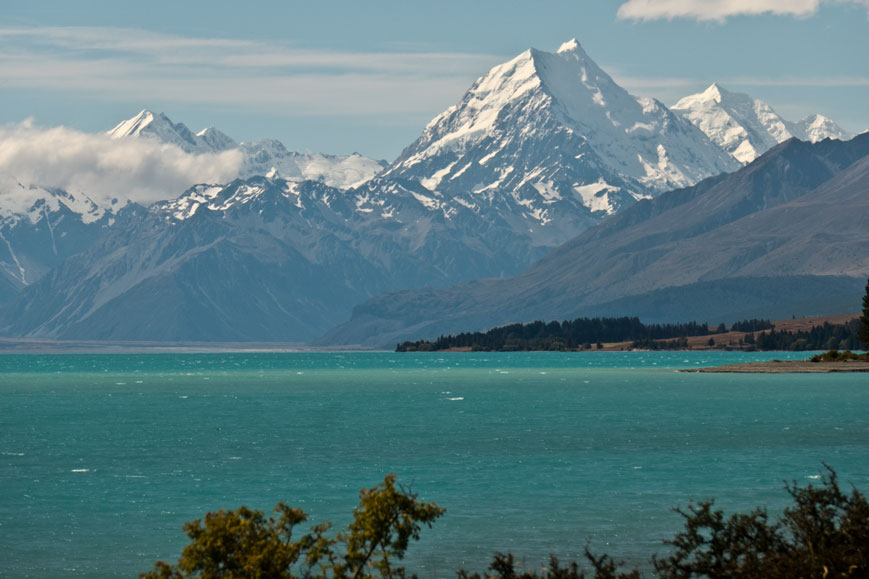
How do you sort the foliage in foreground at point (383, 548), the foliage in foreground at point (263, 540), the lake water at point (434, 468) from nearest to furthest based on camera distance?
1. the foliage in foreground at point (263, 540)
2. the foliage in foreground at point (383, 548)
3. the lake water at point (434, 468)

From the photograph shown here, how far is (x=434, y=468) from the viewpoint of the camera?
295 feet

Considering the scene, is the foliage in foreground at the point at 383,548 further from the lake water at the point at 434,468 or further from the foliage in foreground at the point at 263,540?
the lake water at the point at 434,468

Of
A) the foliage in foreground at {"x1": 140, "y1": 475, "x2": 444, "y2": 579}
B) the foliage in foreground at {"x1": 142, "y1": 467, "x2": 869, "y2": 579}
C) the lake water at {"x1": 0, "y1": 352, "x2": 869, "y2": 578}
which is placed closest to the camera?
the foliage in foreground at {"x1": 140, "y1": 475, "x2": 444, "y2": 579}

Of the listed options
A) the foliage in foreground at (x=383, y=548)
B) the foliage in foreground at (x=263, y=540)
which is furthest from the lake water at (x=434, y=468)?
the foliage in foreground at (x=263, y=540)

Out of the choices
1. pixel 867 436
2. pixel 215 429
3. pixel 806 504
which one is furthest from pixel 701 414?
pixel 806 504

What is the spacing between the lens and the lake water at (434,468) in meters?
61.5

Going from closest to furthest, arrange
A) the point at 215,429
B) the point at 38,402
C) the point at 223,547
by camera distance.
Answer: the point at 223,547 → the point at 215,429 → the point at 38,402

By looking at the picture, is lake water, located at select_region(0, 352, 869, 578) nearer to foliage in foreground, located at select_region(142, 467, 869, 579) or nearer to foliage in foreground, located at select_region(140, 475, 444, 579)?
foliage in foreground, located at select_region(142, 467, 869, 579)

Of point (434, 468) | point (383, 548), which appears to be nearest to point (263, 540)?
point (383, 548)

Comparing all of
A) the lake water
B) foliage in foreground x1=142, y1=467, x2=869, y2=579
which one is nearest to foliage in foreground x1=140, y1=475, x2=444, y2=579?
foliage in foreground x1=142, y1=467, x2=869, y2=579

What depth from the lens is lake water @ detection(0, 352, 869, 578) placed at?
61.5 meters

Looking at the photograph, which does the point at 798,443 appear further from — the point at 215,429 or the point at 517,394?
the point at 517,394

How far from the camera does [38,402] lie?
18700 cm

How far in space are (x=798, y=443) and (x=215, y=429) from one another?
175ft
